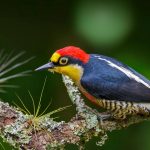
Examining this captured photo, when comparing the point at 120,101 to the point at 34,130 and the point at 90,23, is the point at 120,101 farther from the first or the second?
the point at 90,23

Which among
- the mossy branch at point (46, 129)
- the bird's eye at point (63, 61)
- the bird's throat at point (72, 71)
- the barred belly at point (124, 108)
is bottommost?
the barred belly at point (124, 108)

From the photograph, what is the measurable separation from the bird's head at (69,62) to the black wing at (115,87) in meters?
0.05

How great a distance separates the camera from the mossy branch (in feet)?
8.73

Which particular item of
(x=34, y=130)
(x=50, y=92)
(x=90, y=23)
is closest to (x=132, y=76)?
(x=34, y=130)

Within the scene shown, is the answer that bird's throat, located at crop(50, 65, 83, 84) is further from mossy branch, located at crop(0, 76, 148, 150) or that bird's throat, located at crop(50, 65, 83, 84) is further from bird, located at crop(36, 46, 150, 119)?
mossy branch, located at crop(0, 76, 148, 150)

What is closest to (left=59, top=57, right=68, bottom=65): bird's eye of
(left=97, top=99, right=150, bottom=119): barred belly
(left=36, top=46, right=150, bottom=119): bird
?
(left=36, top=46, right=150, bottom=119): bird

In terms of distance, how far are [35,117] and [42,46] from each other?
1459 mm

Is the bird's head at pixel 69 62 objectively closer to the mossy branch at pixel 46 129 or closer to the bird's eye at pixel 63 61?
the bird's eye at pixel 63 61

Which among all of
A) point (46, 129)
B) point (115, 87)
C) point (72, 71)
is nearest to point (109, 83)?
point (115, 87)

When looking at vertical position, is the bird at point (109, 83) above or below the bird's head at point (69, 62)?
below

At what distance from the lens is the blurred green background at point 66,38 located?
3.74 meters

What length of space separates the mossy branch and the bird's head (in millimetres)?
199

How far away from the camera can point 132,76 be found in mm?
2982

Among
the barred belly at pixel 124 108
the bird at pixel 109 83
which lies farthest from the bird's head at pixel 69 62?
the barred belly at pixel 124 108
